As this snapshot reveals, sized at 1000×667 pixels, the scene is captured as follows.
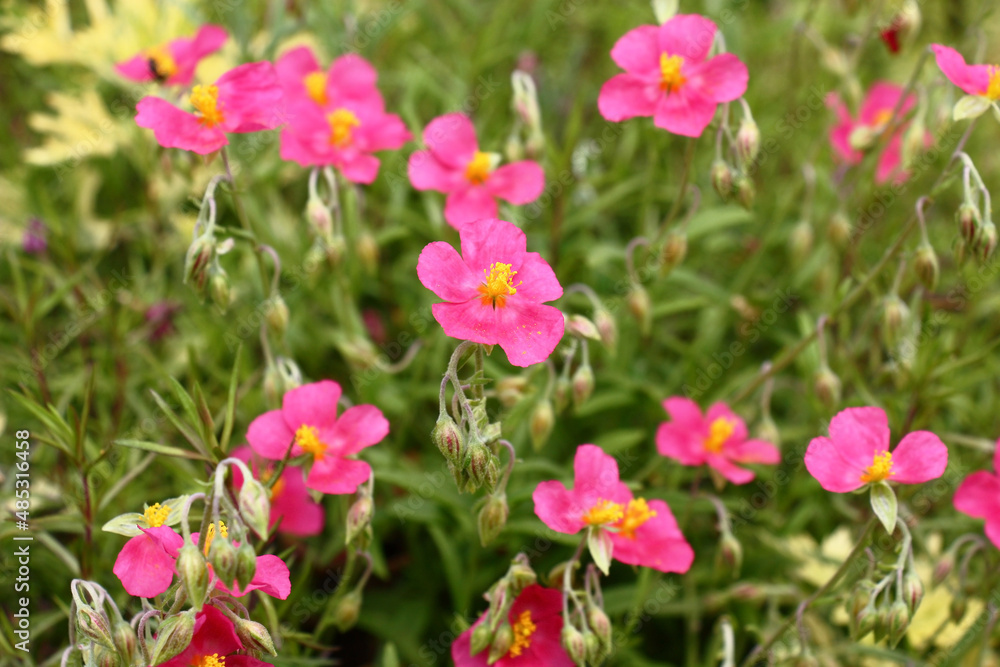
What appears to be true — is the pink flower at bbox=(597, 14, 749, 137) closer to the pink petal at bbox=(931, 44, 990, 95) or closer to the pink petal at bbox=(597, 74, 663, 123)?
the pink petal at bbox=(597, 74, 663, 123)

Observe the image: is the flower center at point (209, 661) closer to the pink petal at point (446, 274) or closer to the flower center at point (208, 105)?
the pink petal at point (446, 274)

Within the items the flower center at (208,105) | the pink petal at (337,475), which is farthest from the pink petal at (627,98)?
the pink petal at (337,475)

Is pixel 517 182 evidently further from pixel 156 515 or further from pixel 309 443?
pixel 156 515

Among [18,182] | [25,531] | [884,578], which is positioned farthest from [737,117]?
[18,182]

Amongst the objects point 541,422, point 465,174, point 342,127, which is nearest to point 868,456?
point 541,422

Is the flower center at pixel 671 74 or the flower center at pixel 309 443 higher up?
the flower center at pixel 671 74
